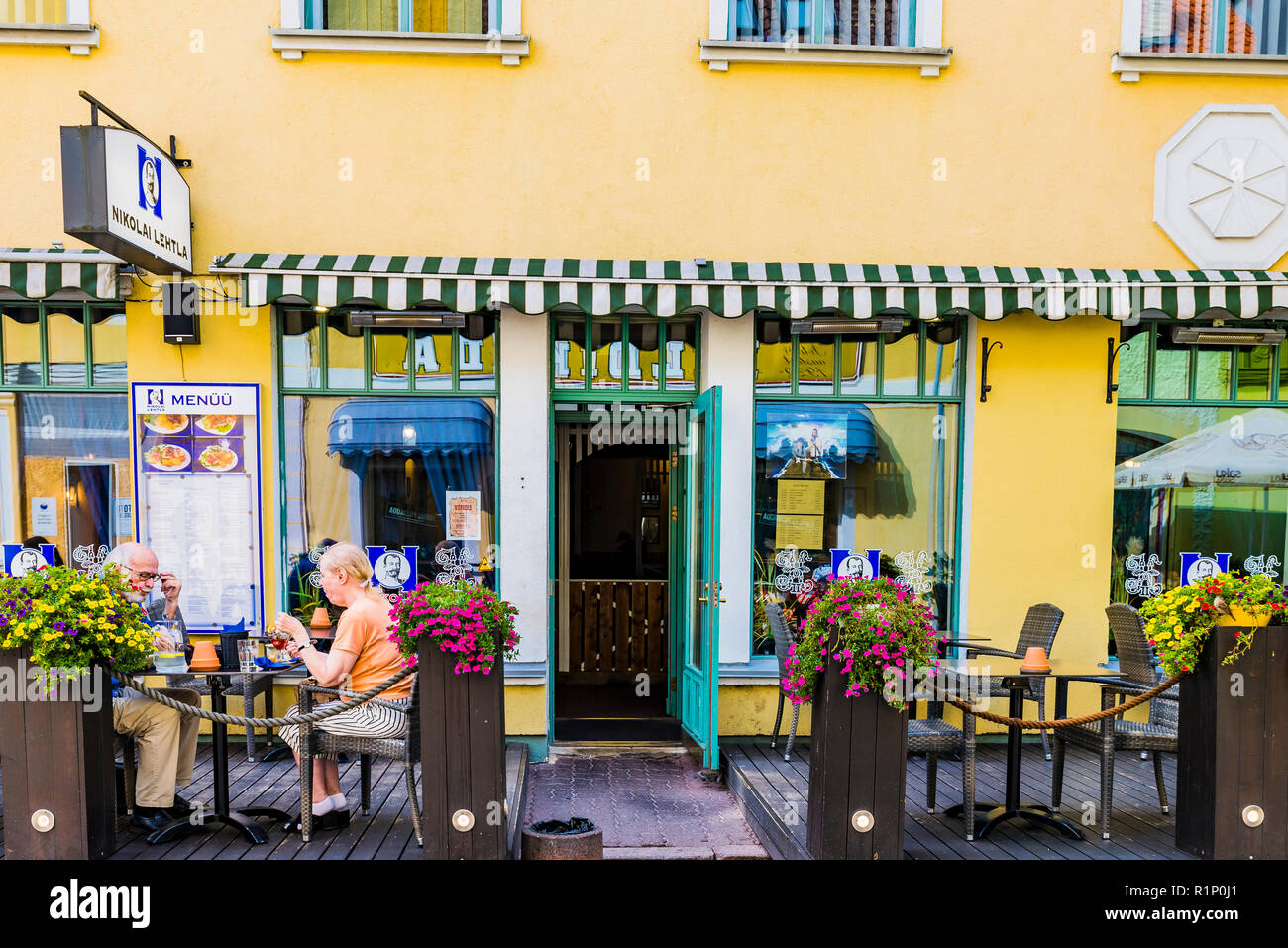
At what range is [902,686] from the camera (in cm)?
373

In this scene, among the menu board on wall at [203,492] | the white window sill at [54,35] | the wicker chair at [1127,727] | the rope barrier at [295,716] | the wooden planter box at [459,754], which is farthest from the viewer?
the menu board on wall at [203,492]

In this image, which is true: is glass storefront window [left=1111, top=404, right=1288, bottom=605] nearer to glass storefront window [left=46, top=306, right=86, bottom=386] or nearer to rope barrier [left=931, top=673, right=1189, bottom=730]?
rope barrier [left=931, top=673, right=1189, bottom=730]

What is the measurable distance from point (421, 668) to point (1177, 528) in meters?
5.98

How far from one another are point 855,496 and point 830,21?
12.1 ft

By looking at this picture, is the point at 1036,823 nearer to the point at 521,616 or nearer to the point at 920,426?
the point at 920,426

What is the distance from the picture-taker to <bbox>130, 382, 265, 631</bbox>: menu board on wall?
588cm

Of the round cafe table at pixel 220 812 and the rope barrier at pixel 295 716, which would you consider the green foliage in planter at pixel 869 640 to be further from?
the round cafe table at pixel 220 812

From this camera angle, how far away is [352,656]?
13.6ft

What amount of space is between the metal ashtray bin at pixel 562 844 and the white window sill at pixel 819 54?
17.3 feet

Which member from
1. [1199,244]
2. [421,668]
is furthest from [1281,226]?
[421,668]

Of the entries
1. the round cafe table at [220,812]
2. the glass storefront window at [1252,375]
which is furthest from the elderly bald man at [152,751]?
the glass storefront window at [1252,375]

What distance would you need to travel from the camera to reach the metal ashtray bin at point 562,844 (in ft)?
12.8

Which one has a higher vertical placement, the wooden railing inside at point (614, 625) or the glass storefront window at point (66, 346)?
the glass storefront window at point (66, 346)

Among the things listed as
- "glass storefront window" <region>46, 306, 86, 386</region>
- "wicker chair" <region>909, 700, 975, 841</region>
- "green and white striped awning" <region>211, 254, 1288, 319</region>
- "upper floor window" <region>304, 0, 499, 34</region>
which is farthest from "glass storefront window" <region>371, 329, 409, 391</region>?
"wicker chair" <region>909, 700, 975, 841</region>
